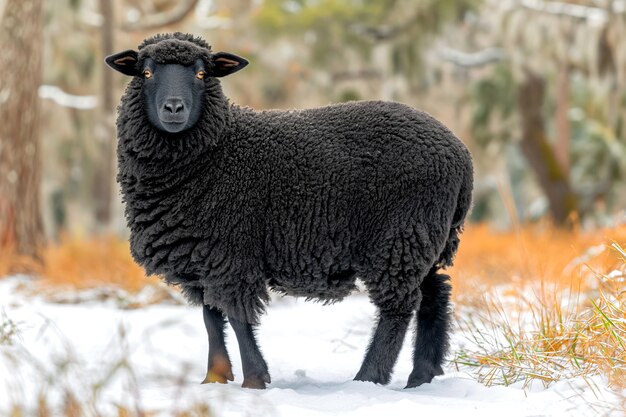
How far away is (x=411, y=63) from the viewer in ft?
58.3

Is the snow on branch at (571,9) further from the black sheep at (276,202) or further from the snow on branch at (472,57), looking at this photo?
the black sheep at (276,202)

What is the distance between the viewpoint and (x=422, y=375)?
4.85 meters

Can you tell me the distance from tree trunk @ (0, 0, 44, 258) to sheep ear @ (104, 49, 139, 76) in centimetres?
575

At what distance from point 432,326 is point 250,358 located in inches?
44.8

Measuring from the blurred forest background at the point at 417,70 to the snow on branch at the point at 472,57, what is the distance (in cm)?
3

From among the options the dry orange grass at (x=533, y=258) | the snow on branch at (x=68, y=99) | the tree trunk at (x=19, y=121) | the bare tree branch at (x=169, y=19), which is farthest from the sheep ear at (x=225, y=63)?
the snow on branch at (x=68, y=99)

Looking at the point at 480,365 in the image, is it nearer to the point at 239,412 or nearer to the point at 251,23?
the point at 239,412

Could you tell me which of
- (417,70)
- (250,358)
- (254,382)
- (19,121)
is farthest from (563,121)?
(254,382)

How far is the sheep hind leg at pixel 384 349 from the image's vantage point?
4730mm

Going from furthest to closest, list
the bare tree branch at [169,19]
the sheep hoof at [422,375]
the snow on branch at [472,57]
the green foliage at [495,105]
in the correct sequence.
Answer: the snow on branch at [472,57] < the green foliage at [495,105] < the bare tree branch at [169,19] < the sheep hoof at [422,375]

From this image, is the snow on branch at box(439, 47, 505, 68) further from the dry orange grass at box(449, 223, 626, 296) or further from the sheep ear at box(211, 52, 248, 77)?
the sheep ear at box(211, 52, 248, 77)

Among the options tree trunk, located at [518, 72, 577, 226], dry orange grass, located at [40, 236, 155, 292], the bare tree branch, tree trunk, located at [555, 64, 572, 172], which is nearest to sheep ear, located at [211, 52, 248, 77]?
dry orange grass, located at [40, 236, 155, 292]

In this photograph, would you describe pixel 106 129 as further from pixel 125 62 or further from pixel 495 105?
pixel 125 62

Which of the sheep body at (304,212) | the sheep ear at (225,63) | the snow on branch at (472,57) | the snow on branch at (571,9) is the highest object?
the snow on branch at (571,9)
